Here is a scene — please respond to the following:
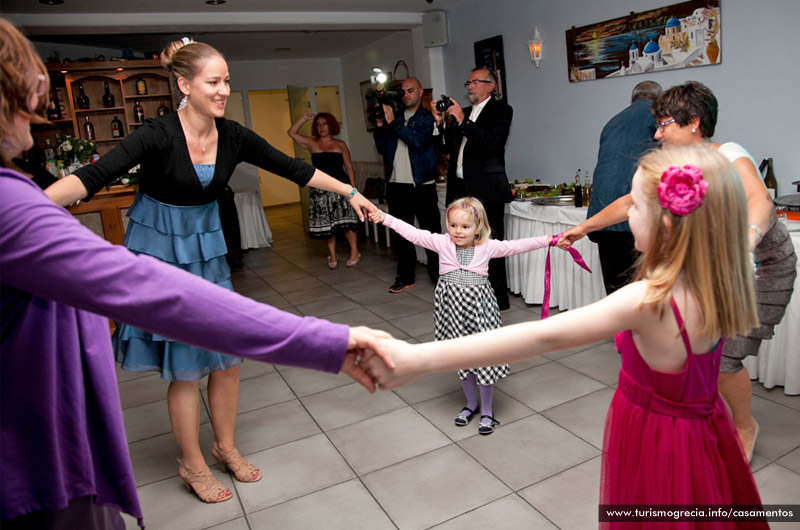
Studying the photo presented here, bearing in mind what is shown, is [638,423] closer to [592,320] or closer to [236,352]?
[592,320]

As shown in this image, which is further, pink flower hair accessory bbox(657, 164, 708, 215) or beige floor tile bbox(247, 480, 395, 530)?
beige floor tile bbox(247, 480, 395, 530)

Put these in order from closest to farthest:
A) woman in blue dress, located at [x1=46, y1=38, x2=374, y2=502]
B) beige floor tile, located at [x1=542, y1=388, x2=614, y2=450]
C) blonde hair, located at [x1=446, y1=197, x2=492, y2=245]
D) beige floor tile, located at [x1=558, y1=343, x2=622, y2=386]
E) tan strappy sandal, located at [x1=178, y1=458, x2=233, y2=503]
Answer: woman in blue dress, located at [x1=46, y1=38, x2=374, y2=502] → tan strappy sandal, located at [x1=178, y1=458, x2=233, y2=503] → beige floor tile, located at [x1=542, y1=388, x2=614, y2=450] → blonde hair, located at [x1=446, y1=197, x2=492, y2=245] → beige floor tile, located at [x1=558, y1=343, x2=622, y2=386]

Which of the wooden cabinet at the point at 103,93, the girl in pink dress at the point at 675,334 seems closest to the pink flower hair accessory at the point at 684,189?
the girl in pink dress at the point at 675,334

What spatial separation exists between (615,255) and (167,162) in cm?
256

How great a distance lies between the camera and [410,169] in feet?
16.7

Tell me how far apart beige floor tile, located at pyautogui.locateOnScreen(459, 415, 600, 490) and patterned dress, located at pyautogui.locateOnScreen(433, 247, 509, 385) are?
0.26 metres

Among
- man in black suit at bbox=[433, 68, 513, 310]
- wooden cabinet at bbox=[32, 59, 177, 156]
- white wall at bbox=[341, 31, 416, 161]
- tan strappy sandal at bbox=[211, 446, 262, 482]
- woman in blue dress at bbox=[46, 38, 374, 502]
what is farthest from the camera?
white wall at bbox=[341, 31, 416, 161]

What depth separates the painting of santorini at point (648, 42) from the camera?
12.3ft

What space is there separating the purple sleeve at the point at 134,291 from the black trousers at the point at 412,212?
420 centimetres

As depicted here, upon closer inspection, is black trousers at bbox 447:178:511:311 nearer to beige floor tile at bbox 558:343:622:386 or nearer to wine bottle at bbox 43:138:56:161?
beige floor tile at bbox 558:343:622:386

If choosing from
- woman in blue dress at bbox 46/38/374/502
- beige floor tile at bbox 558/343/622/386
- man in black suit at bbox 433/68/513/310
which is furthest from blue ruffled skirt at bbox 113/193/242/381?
man in black suit at bbox 433/68/513/310

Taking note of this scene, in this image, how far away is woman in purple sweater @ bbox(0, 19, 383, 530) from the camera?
0.77 meters

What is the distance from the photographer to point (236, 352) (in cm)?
88

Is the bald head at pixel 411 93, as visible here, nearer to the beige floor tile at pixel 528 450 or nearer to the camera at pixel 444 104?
the camera at pixel 444 104
